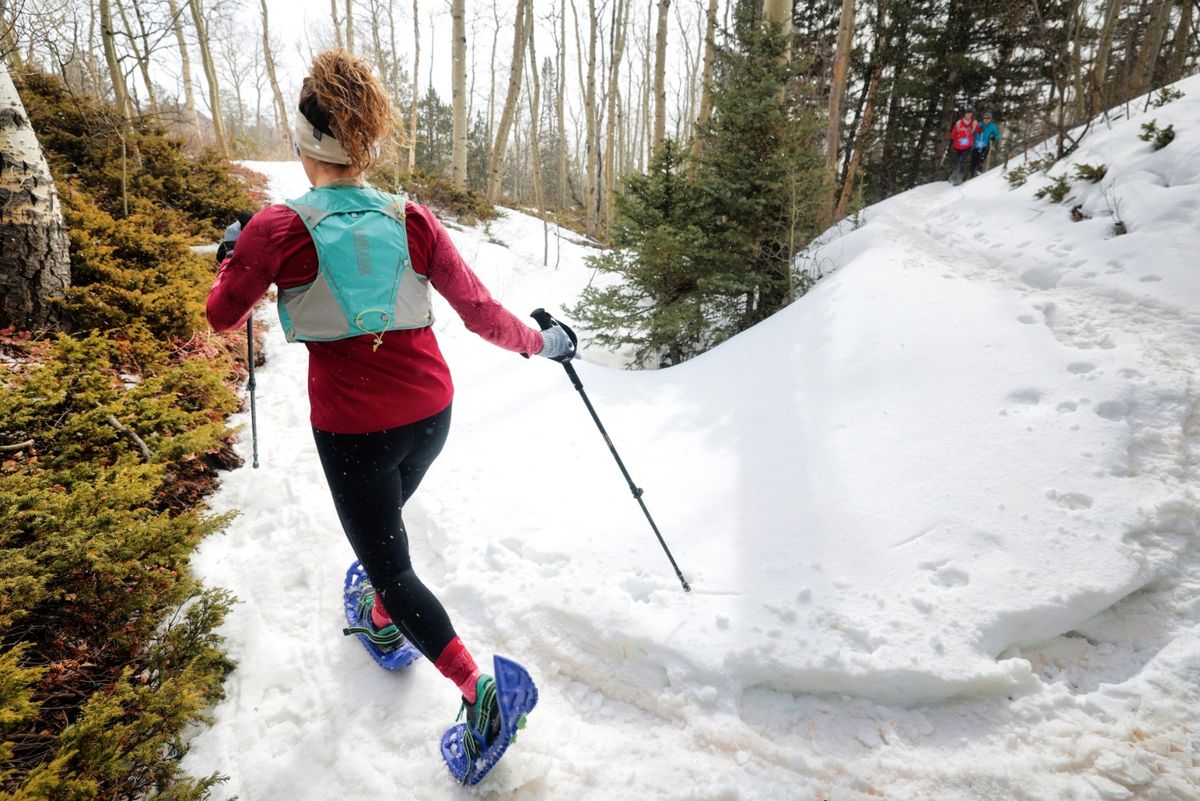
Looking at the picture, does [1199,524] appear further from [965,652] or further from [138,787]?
[138,787]

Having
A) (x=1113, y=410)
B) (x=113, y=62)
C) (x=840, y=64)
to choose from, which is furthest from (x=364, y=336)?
(x=840, y=64)

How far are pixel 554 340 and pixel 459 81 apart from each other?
42.7ft

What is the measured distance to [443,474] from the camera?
3682mm

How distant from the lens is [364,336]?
1.59 meters

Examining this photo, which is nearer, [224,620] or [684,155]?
[224,620]

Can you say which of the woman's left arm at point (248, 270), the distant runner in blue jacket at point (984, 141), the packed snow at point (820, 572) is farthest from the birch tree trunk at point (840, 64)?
the woman's left arm at point (248, 270)

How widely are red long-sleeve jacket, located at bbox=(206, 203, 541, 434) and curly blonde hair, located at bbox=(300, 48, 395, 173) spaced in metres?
0.23

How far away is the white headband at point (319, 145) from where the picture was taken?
5.01ft

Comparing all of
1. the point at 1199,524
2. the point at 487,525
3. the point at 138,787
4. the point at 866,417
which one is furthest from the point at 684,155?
the point at 138,787

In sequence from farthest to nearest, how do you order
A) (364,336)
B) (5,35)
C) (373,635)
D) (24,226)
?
Answer: (5,35)
(24,226)
(373,635)
(364,336)

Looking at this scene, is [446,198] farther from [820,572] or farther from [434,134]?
[434,134]

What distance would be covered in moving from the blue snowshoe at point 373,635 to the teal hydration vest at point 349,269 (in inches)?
52.0

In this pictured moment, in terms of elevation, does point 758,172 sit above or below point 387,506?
above

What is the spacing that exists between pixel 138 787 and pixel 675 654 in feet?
6.39
